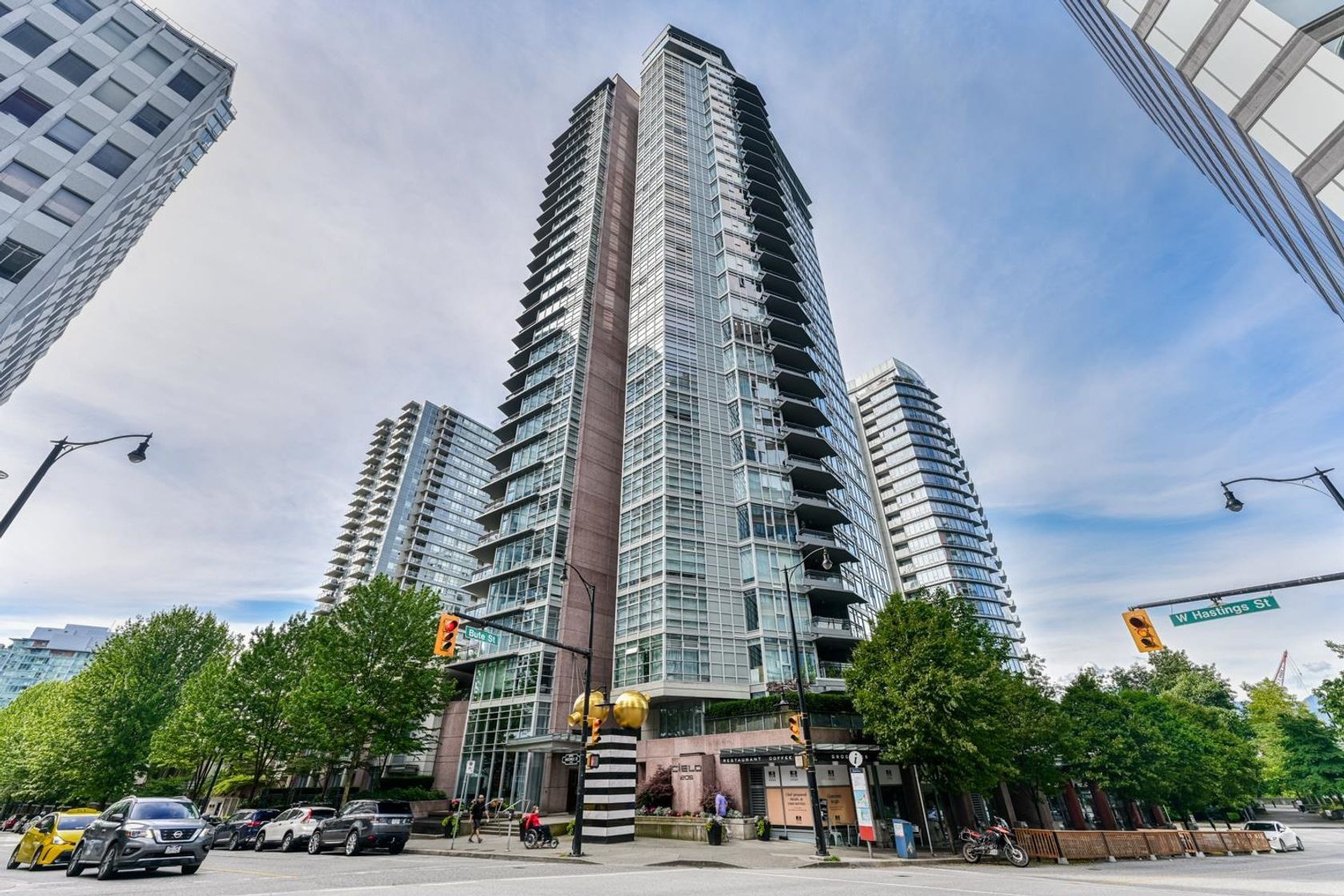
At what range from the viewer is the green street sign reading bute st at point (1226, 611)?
1489 cm

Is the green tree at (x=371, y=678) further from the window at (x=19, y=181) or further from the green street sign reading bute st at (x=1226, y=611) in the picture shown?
the green street sign reading bute st at (x=1226, y=611)

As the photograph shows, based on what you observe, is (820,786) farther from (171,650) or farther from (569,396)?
(171,650)

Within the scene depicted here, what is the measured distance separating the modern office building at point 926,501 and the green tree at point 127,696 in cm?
8794

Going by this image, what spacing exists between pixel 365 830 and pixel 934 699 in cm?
2222

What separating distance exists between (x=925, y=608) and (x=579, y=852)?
1797 centimetres

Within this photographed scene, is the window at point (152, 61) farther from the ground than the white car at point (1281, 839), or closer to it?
farther from the ground

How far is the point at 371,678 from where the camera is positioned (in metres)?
33.9

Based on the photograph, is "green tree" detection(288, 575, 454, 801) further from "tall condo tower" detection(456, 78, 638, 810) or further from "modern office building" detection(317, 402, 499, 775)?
"modern office building" detection(317, 402, 499, 775)

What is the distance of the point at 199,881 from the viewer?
12.0m

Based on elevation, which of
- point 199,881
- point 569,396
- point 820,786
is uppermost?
point 569,396

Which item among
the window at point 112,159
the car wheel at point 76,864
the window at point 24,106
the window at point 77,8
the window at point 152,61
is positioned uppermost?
the window at point 152,61

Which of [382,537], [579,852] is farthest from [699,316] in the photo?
[382,537]

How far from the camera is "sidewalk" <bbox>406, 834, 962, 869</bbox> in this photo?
17.1m

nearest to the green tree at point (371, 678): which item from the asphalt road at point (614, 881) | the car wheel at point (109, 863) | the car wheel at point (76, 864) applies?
the asphalt road at point (614, 881)
